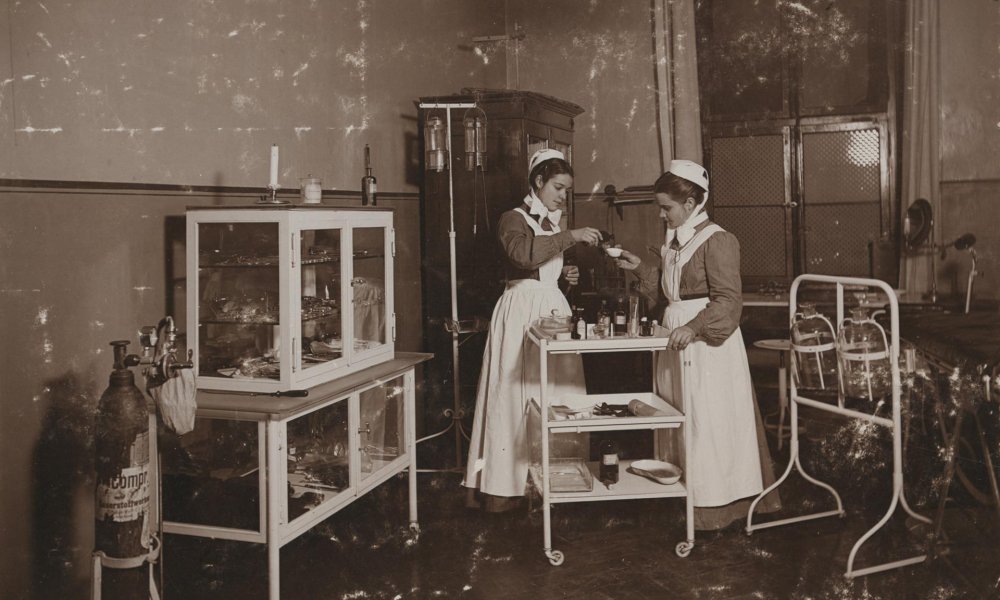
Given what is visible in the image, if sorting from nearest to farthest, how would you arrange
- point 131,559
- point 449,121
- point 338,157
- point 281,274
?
point 131,559
point 281,274
point 338,157
point 449,121

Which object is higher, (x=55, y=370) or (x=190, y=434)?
(x=55, y=370)

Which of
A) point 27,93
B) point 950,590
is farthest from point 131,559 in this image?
point 950,590

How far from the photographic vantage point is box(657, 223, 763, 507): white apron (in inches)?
143

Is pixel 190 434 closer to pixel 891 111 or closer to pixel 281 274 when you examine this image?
pixel 281 274

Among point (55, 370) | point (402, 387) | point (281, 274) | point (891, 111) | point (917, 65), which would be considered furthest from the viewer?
point (891, 111)

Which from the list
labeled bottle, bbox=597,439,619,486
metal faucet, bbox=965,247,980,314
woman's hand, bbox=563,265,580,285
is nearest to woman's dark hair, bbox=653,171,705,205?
woman's hand, bbox=563,265,580,285

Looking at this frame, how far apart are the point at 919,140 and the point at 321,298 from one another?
477cm

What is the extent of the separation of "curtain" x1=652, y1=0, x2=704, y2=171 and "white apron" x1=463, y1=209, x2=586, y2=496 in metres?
2.70

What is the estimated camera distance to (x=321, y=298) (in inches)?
128

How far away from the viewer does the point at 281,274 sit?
2.95 metres

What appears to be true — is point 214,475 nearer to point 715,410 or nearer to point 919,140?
point 715,410

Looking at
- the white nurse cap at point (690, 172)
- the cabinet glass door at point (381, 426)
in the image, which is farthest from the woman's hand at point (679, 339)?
the cabinet glass door at point (381, 426)

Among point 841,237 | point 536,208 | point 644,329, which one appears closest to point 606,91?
point 841,237

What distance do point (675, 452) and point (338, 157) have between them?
223 cm
